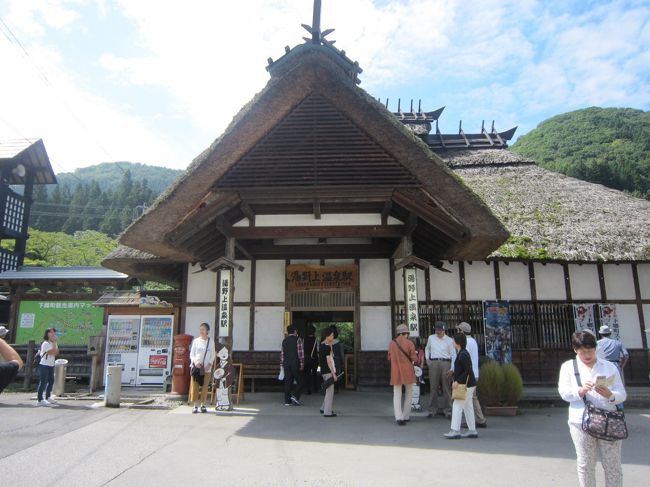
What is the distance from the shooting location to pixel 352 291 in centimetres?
1082

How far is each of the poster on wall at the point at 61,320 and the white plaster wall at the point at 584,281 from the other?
12.6m

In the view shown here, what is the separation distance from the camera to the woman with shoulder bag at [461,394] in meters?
5.86

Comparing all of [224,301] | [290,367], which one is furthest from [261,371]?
[224,301]

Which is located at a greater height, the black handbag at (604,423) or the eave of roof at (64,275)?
the eave of roof at (64,275)

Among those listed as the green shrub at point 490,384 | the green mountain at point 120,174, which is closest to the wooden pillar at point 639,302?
the green shrub at point 490,384

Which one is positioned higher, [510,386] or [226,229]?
[226,229]

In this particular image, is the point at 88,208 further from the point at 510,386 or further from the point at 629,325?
the point at 629,325

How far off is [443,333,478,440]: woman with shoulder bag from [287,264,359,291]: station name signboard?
4.92m

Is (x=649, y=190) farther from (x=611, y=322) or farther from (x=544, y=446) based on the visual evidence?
(x=544, y=446)

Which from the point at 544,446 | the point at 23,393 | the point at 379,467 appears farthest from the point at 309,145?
the point at 23,393

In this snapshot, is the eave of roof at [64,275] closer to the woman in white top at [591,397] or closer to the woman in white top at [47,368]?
the woman in white top at [47,368]

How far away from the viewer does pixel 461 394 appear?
582 centimetres

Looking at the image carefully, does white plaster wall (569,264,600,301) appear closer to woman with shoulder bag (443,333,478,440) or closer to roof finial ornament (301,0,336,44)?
woman with shoulder bag (443,333,478,440)

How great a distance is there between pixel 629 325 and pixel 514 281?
2.87 metres
